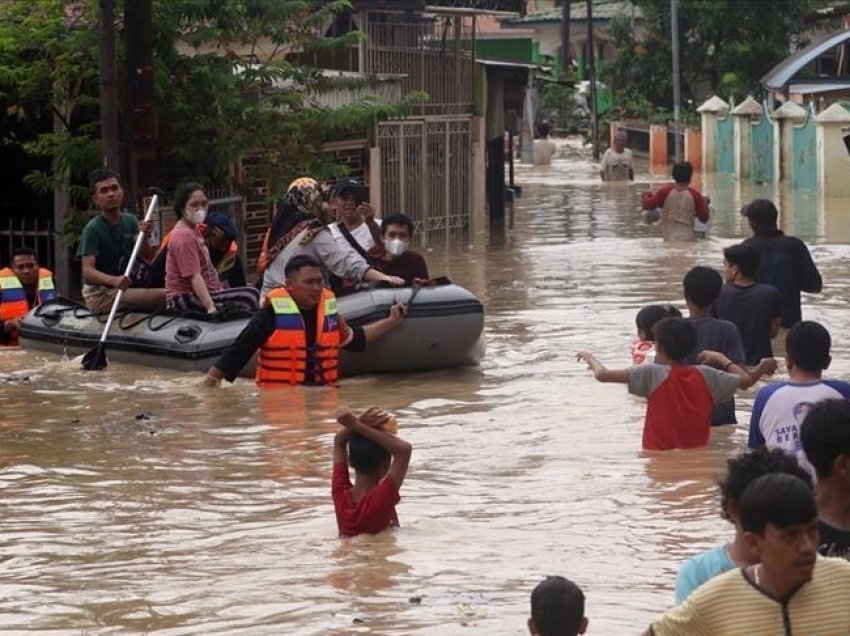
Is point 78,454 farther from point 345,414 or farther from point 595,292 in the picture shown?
point 595,292

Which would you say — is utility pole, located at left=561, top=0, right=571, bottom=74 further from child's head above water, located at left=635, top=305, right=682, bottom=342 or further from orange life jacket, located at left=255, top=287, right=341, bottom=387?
child's head above water, located at left=635, top=305, right=682, bottom=342

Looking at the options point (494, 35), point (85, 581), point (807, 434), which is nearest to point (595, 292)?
point (85, 581)

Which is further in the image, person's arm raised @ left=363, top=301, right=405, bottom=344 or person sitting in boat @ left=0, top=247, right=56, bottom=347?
person sitting in boat @ left=0, top=247, right=56, bottom=347

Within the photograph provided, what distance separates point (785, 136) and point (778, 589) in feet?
118

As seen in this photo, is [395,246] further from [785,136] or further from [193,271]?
[785,136]

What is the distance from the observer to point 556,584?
500 cm

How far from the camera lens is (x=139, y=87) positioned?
16.8 metres

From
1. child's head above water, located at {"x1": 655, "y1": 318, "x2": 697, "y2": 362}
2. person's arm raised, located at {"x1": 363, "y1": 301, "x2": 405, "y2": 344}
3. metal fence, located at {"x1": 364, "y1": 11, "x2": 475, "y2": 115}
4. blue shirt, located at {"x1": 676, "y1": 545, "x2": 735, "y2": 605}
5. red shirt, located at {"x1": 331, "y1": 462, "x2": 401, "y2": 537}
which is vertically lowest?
red shirt, located at {"x1": 331, "y1": 462, "x2": 401, "y2": 537}

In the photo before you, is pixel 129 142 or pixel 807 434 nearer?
pixel 807 434

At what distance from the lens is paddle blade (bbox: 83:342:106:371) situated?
14.1 m

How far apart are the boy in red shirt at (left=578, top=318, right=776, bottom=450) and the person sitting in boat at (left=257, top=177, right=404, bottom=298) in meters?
3.85

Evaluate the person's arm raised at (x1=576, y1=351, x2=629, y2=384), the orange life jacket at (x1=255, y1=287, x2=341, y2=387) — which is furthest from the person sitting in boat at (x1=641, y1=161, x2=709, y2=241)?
the person's arm raised at (x1=576, y1=351, x2=629, y2=384)

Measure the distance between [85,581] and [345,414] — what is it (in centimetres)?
139

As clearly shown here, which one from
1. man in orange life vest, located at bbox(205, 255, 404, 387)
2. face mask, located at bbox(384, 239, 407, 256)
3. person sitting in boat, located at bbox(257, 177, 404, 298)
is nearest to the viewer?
man in orange life vest, located at bbox(205, 255, 404, 387)
